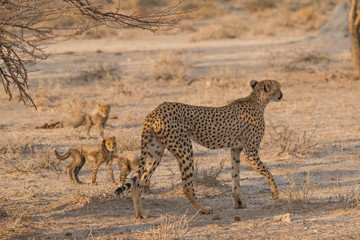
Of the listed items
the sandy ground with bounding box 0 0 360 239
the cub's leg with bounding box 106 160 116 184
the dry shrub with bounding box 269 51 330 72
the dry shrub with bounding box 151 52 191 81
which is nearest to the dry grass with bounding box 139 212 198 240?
the sandy ground with bounding box 0 0 360 239

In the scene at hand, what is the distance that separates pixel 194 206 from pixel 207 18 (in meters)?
24.8

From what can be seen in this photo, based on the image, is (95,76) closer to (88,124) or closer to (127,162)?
(88,124)

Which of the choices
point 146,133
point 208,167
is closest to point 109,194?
point 146,133

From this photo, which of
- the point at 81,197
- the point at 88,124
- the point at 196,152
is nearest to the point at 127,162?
the point at 81,197

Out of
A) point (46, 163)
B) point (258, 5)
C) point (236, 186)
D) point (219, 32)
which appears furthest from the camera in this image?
point (258, 5)

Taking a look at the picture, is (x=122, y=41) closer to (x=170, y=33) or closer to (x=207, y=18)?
(x=170, y=33)

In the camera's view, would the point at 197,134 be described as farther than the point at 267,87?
No

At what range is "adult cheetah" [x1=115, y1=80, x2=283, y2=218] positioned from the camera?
6.09 metres

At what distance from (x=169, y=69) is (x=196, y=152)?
22.4 feet

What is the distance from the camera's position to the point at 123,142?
920cm

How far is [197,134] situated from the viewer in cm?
643

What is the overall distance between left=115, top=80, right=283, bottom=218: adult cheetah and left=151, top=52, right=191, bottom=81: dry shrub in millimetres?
8482

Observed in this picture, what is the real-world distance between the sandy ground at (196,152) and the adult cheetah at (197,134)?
373 millimetres

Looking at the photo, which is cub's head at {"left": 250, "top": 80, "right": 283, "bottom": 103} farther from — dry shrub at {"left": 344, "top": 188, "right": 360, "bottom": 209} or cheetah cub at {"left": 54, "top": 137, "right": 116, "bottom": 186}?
cheetah cub at {"left": 54, "top": 137, "right": 116, "bottom": 186}
